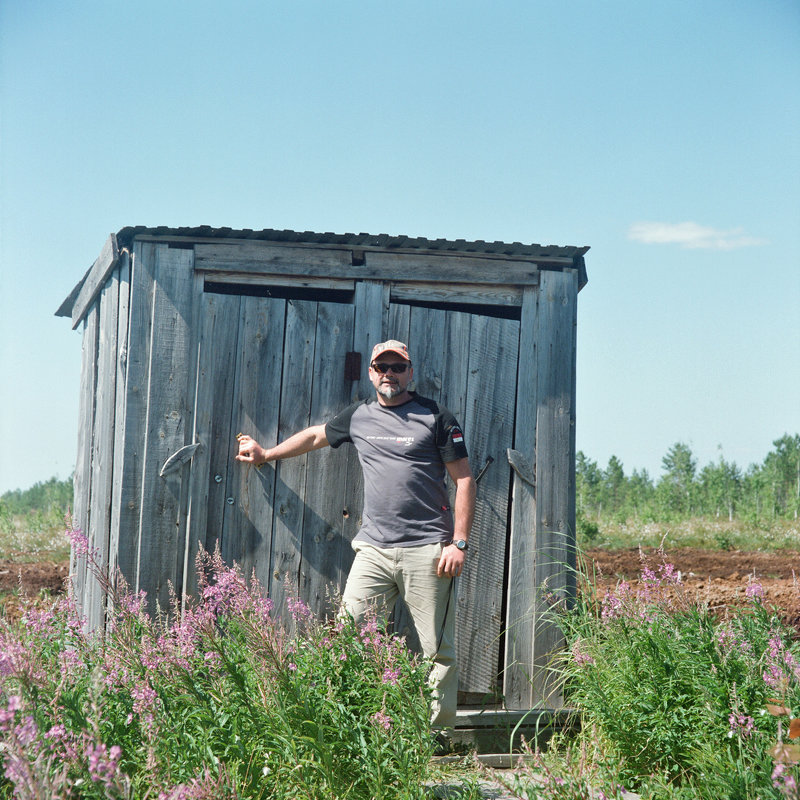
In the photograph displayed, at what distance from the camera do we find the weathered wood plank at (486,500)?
5797 millimetres

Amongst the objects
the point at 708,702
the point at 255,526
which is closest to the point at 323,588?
the point at 255,526

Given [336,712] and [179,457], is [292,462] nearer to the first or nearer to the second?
[179,457]

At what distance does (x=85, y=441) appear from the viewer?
23.9 feet

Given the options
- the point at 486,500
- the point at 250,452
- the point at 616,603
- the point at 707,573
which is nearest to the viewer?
the point at 616,603

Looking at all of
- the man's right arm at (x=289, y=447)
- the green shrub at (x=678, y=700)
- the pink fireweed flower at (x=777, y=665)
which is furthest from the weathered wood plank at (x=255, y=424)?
the pink fireweed flower at (x=777, y=665)

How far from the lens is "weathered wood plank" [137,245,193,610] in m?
5.44

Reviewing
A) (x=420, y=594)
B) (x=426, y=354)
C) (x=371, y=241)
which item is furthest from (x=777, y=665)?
(x=371, y=241)

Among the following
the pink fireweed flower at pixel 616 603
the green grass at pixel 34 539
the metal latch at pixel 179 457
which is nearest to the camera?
the pink fireweed flower at pixel 616 603

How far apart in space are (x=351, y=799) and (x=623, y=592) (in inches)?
94.5

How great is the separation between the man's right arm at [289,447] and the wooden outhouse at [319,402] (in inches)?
6.6

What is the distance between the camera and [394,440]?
5.11 metres

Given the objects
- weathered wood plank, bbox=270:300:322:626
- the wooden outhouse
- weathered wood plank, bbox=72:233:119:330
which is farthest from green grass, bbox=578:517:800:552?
weathered wood plank, bbox=270:300:322:626

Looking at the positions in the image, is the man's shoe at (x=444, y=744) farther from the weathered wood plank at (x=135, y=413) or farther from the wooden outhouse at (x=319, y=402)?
the weathered wood plank at (x=135, y=413)

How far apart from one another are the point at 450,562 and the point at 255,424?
1.60 meters
